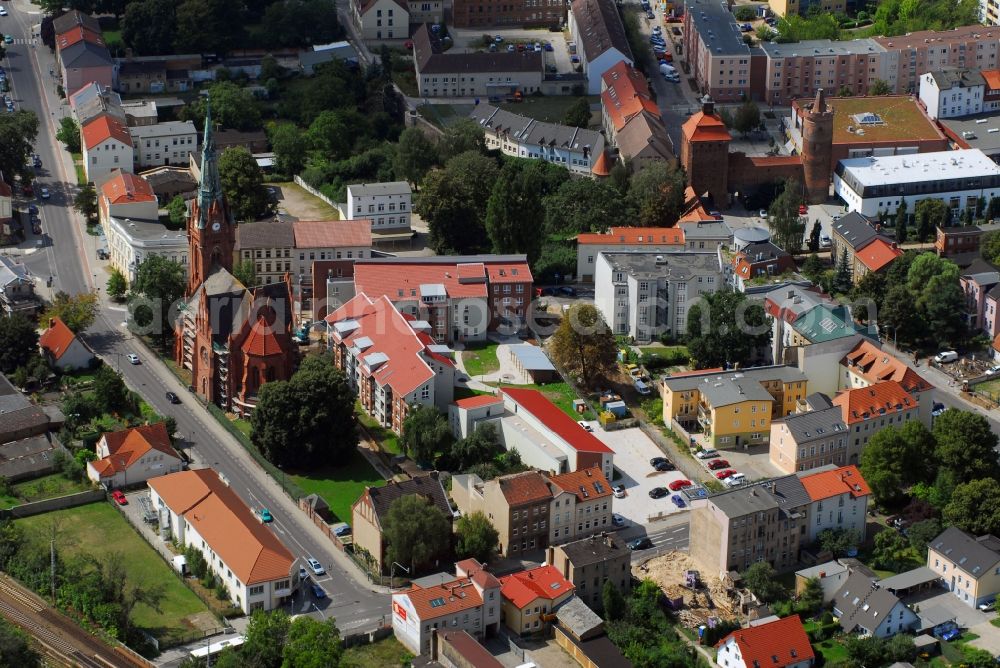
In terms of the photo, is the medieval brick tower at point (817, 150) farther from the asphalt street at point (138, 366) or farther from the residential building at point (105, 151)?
the asphalt street at point (138, 366)

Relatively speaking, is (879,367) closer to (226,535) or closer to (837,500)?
(837,500)

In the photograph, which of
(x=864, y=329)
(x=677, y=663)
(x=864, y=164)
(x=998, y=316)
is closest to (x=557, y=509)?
(x=677, y=663)

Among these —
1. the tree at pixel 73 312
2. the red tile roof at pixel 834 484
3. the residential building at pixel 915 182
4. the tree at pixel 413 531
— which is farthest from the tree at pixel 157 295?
the residential building at pixel 915 182

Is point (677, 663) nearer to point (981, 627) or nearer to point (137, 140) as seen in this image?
point (981, 627)

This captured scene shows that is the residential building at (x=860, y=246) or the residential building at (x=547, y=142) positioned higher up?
the residential building at (x=547, y=142)

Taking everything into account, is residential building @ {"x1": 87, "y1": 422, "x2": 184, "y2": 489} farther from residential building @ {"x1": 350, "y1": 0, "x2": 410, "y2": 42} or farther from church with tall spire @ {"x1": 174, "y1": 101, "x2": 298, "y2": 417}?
residential building @ {"x1": 350, "y1": 0, "x2": 410, "y2": 42}
